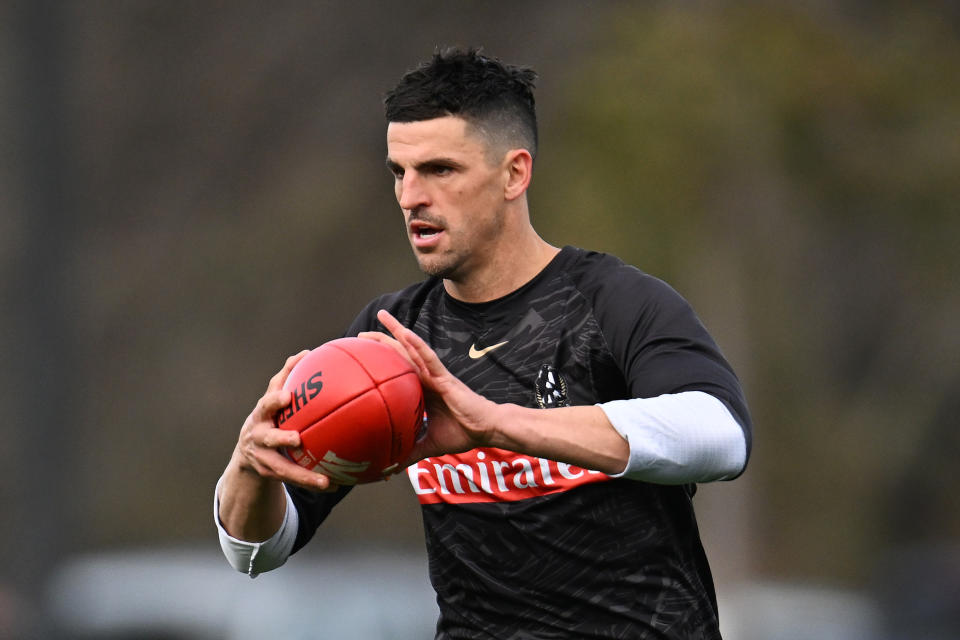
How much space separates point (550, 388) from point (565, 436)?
796mm

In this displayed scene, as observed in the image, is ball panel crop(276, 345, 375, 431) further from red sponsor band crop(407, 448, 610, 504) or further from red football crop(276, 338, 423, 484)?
red sponsor band crop(407, 448, 610, 504)

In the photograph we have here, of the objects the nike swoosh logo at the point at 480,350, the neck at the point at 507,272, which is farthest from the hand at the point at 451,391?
the neck at the point at 507,272

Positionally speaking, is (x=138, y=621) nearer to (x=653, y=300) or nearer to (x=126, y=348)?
(x=653, y=300)

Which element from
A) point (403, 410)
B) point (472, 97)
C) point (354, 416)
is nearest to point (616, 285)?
point (472, 97)

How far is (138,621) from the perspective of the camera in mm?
15172

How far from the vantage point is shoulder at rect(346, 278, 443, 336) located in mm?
6047

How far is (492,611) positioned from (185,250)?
75.4 feet

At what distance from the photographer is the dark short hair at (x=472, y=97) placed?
18.9 feet

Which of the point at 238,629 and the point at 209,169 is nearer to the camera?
the point at 238,629

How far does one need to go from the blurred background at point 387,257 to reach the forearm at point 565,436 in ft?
25.2

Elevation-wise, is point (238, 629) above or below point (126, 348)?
below

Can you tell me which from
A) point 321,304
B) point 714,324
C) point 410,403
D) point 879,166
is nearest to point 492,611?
point 410,403

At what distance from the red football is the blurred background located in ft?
23.9

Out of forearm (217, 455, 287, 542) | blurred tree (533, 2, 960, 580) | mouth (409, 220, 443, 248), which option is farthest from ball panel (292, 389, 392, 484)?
blurred tree (533, 2, 960, 580)
